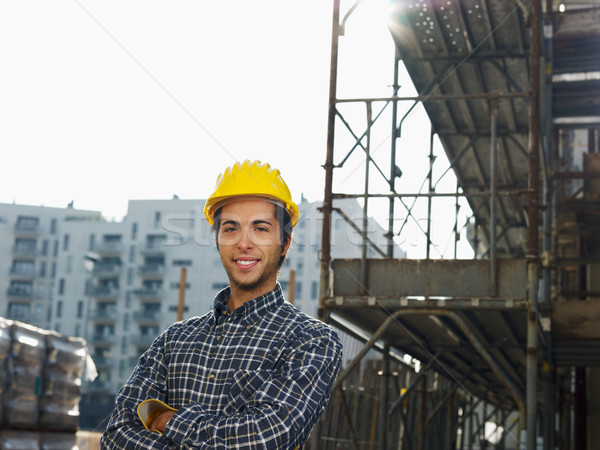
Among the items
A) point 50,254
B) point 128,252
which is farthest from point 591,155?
point 50,254

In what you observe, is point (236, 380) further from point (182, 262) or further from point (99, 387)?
point (182, 262)

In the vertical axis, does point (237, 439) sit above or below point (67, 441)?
above

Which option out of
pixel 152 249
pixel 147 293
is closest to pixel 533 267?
pixel 147 293

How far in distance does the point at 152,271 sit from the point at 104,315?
683cm

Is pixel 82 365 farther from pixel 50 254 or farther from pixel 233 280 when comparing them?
pixel 50 254

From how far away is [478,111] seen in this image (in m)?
13.7

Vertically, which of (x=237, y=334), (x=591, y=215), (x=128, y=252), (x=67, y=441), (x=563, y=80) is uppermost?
(x=128, y=252)

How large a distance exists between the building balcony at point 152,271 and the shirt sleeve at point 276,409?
8231 cm

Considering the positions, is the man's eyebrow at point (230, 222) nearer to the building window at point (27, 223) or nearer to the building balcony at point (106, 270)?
the building balcony at point (106, 270)

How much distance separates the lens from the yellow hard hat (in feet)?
9.87

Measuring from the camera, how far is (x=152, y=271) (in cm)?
8381

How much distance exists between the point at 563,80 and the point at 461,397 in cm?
1023

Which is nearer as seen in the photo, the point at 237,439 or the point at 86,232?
the point at 237,439

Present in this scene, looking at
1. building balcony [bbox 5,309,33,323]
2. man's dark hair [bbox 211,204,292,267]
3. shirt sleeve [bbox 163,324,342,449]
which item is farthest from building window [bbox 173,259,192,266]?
shirt sleeve [bbox 163,324,342,449]
